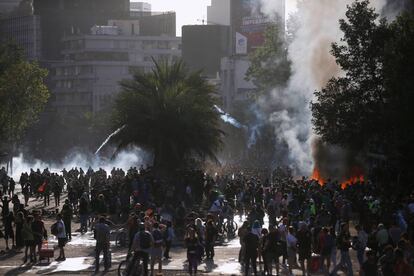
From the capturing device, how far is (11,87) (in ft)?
313

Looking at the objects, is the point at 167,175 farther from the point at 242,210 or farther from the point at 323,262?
the point at 323,262

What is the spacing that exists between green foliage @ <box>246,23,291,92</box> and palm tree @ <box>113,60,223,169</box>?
37044mm

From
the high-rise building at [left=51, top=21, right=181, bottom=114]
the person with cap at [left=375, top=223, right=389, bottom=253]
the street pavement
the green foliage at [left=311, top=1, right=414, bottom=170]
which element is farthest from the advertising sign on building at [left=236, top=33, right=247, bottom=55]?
the person with cap at [left=375, top=223, right=389, bottom=253]

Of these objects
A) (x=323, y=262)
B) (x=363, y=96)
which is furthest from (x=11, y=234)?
(x=363, y=96)

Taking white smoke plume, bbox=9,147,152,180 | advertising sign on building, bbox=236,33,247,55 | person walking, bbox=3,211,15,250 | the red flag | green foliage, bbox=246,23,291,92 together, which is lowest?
white smoke plume, bbox=9,147,152,180

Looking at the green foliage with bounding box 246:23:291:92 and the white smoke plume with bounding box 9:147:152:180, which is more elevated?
the green foliage with bounding box 246:23:291:92

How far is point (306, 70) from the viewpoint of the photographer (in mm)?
70875

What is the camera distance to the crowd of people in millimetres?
27781

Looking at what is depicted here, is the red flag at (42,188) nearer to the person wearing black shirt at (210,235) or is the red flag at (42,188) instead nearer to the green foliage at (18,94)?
the person wearing black shirt at (210,235)

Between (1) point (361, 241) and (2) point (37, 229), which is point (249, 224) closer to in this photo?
(1) point (361, 241)

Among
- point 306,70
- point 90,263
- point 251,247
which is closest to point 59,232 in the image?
point 90,263

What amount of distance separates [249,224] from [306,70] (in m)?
39.9

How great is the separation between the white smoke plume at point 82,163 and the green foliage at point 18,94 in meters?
4.51

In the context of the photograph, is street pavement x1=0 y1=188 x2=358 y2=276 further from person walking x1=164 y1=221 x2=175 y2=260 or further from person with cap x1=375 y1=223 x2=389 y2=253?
person with cap x1=375 y1=223 x2=389 y2=253
